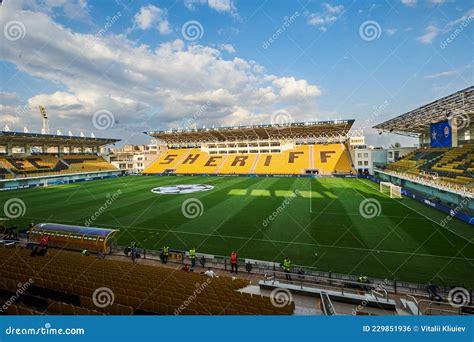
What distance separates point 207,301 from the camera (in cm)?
661

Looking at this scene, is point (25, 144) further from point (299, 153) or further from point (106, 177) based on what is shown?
point (299, 153)

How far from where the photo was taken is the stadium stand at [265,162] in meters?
57.2

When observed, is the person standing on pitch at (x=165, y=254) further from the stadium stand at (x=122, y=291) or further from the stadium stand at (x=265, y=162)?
the stadium stand at (x=265, y=162)

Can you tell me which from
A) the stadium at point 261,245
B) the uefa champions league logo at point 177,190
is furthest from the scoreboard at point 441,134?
the uefa champions league logo at point 177,190

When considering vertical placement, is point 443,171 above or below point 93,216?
above

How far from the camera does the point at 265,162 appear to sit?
62.9 metres

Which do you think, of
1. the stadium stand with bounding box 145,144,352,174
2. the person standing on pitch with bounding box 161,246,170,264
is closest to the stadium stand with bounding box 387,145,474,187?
the stadium stand with bounding box 145,144,352,174

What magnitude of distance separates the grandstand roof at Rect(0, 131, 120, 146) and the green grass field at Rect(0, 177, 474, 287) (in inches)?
1020

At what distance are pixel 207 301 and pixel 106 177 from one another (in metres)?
62.7

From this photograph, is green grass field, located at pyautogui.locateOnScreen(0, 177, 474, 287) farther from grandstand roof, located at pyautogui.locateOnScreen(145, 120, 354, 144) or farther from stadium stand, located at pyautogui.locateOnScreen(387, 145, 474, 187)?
grandstand roof, located at pyautogui.locateOnScreen(145, 120, 354, 144)

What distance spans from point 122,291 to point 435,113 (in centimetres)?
3738

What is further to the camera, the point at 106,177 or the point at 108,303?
the point at 106,177

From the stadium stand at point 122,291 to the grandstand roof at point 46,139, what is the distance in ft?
162

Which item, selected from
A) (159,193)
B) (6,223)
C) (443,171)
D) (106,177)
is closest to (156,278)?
(6,223)
